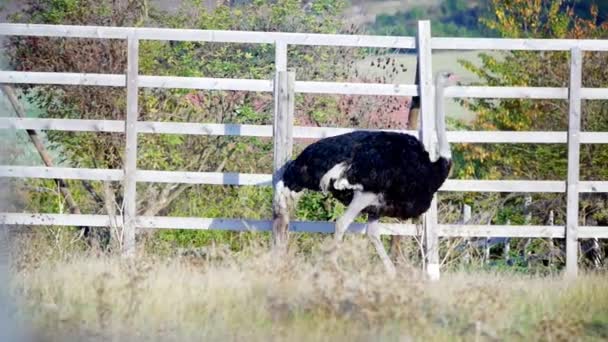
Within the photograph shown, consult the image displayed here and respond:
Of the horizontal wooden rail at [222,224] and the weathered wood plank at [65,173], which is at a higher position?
the weathered wood plank at [65,173]

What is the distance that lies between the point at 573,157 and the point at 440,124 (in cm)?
129

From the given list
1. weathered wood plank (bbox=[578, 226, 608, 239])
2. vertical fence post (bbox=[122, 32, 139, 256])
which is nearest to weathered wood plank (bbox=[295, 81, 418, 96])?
vertical fence post (bbox=[122, 32, 139, 256])

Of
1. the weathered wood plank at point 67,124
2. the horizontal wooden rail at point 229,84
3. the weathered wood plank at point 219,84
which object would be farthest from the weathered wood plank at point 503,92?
the weathered wood plank at point 67,124

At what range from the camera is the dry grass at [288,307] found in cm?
661

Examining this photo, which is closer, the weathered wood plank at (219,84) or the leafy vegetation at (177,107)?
the weathered wood plank at (219,84)

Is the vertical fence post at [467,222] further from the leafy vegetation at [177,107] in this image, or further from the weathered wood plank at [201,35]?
the weathered wood plank at [201,35]

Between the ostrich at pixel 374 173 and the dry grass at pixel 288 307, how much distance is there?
1162mm

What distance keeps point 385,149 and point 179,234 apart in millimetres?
2919

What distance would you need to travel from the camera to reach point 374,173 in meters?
8.64

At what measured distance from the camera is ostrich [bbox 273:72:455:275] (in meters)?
8.63

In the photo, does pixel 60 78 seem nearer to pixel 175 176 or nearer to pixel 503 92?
pixel 175 176

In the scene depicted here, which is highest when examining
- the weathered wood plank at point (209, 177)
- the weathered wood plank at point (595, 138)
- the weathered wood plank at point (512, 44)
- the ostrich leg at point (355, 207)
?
the weathered wood plank at point (512, 44)

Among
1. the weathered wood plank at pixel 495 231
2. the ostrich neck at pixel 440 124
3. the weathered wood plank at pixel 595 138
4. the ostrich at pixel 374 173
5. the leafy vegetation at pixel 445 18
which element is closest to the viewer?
the ostrich at pixel 374 173

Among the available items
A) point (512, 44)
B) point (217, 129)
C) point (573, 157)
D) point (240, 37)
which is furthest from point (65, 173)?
point (573, 157)
